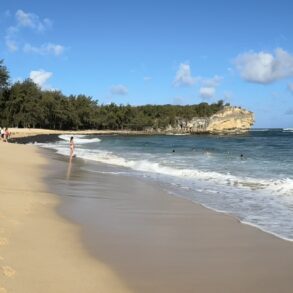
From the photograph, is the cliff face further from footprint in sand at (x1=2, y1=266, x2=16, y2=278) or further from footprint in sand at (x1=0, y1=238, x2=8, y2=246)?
footprint in sand at (x1=2, y1=266, x2=16, y2=278)

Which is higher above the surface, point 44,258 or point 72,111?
point 72,111

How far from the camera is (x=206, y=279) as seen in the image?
215 inches

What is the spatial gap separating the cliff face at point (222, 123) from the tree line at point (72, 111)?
100 inches

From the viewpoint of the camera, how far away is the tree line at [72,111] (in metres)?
106

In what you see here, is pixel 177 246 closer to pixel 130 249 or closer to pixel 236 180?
pixel 130 249

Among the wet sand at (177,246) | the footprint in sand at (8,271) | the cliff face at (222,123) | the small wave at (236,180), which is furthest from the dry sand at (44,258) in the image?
the cliff face at (222,123)

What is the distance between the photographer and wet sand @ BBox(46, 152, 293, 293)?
5406 mm

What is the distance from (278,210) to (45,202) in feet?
18.7

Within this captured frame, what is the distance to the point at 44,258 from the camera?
586 centimetres

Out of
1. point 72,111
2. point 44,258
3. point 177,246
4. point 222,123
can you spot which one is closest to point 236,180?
point 177,246

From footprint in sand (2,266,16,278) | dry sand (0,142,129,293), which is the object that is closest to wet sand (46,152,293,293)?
dry sand (0,142,129,293)

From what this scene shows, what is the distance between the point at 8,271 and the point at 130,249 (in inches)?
84.7

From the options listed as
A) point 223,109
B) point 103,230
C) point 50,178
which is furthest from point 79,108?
point 103,230

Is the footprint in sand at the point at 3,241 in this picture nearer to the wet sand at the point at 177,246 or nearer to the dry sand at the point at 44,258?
the dry sand at the point at 44,258
